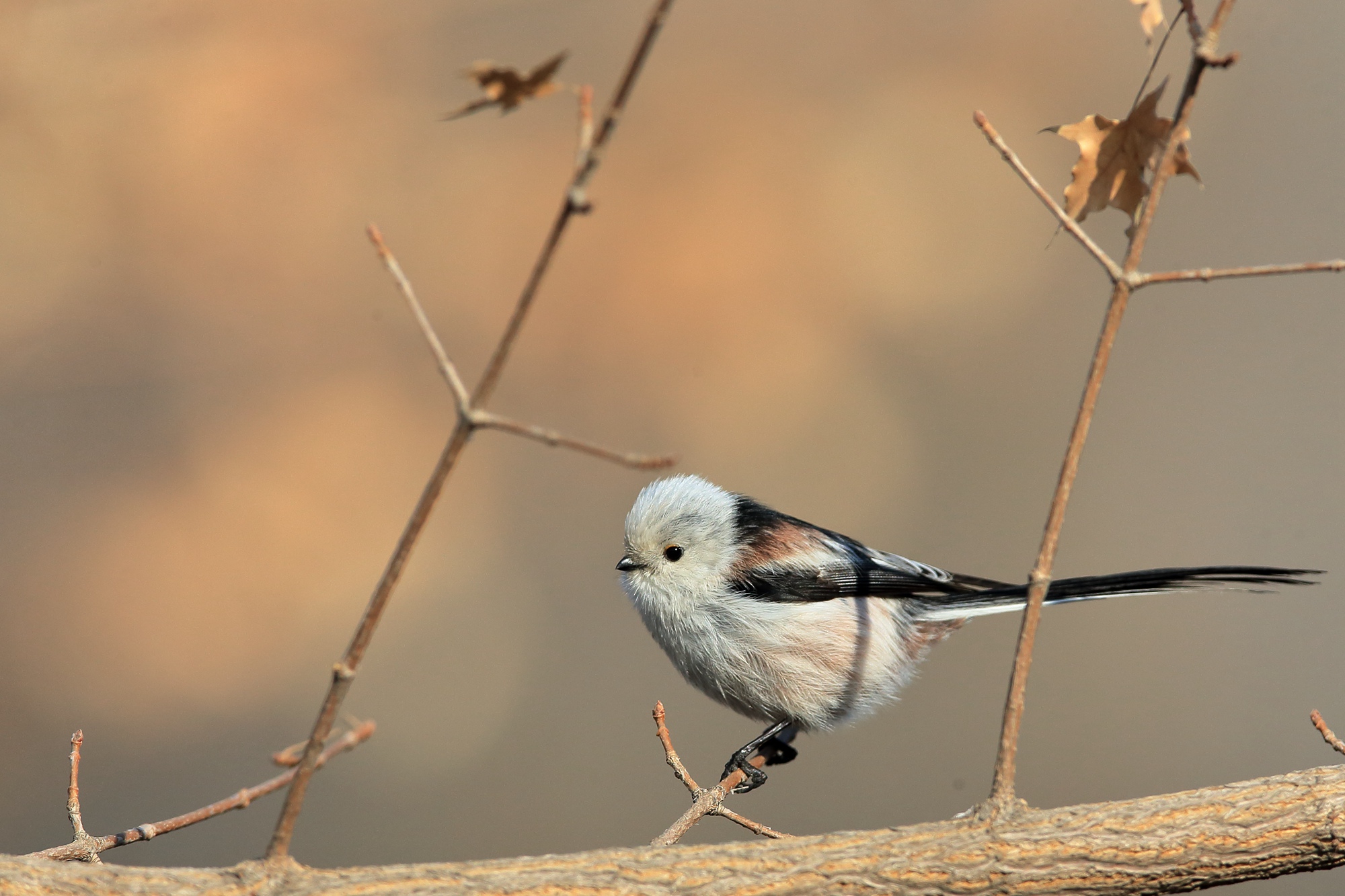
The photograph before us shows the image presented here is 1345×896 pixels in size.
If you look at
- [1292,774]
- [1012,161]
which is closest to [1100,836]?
[1292,774]

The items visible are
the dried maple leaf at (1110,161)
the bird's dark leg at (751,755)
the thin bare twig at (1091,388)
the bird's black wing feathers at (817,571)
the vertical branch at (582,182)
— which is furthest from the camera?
the bird's black wing feathers at (817,571)

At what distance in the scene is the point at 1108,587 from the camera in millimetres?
2678

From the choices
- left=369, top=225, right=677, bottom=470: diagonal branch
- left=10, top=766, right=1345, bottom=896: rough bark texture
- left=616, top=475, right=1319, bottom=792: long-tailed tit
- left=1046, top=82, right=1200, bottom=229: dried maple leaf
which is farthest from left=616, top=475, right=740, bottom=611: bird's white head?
left=369, top=225, right=677, bottom=470: diagonal branch

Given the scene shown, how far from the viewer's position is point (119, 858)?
16.8 ft

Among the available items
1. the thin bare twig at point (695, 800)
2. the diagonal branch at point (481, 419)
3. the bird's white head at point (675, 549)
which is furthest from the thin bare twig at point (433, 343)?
the bird's white head at point (675, 549)

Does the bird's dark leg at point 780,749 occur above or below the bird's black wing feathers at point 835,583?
below

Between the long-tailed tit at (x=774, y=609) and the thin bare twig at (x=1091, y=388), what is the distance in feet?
3.76

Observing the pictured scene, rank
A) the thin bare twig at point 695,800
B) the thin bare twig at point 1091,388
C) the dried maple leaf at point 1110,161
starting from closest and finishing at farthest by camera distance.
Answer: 1. the thin bare twig at point 1091,388
2. the dried maple leaf at point 1110,161
3. the thin bare twig at point 695,800

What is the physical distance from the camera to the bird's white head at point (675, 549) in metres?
3.08

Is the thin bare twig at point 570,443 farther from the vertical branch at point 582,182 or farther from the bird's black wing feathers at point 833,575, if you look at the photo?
the bird's black wing feathers at point 833,575

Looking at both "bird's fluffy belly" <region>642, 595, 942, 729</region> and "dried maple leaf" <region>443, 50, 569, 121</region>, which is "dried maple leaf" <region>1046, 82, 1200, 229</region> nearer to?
"dried maple leaf" <region>443, 50, 569, 121</region>

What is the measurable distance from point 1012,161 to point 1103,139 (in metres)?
0.43

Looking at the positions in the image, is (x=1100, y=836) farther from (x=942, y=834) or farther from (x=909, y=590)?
Answer: (x=909, y=590)

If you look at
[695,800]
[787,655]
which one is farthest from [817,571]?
[695,800]
